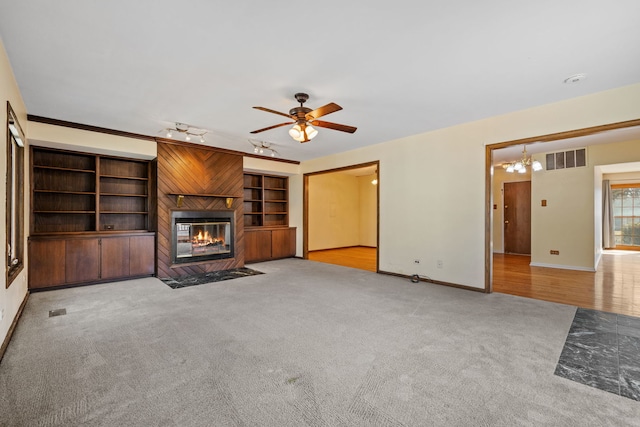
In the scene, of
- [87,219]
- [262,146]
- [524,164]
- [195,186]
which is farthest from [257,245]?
[524,164]

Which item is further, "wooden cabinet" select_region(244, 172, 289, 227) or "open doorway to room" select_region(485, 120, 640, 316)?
"wooden cabinet" select_region(244, 172, 289, 227)

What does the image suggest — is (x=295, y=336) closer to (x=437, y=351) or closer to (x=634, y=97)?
(x=437, y=351)

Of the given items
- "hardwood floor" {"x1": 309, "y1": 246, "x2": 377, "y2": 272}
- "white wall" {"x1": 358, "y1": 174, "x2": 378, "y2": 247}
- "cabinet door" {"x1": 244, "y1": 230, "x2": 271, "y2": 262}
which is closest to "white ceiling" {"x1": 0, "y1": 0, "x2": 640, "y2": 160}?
"cabinet door" {"x1": 244, "y1": 230, "x2": 271, "y2": 262}

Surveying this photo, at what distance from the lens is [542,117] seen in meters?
3.93

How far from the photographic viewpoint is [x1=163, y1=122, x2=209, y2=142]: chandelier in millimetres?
4863

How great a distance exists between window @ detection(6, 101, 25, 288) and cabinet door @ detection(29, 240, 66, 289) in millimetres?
734

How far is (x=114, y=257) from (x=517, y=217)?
9741 mm

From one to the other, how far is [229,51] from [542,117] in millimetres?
4002

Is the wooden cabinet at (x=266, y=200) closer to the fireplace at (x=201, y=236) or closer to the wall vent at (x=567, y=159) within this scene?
the fireplace at (x=201, y=236)

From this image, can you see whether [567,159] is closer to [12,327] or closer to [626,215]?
[626,215]

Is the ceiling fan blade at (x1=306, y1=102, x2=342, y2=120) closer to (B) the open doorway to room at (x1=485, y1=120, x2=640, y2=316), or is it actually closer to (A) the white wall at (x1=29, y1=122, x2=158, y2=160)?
(B) the open doorway to room at (x1=485, y1=120, x2=640, y2=316)

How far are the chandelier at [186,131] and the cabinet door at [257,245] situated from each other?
2562 mm

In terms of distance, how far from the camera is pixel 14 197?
3.39 m

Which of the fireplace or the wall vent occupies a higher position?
the wall vent
